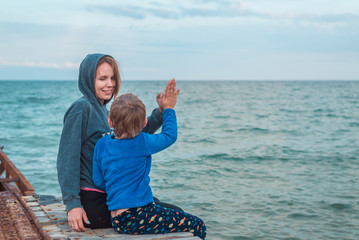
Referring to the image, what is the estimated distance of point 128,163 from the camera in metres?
3.05

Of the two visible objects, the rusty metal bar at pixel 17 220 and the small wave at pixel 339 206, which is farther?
the small wave at pixel 339 206

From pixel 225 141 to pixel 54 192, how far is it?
428 inches

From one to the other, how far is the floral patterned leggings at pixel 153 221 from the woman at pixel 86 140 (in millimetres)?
258

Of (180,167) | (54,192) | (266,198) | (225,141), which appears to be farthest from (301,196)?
(225,141)

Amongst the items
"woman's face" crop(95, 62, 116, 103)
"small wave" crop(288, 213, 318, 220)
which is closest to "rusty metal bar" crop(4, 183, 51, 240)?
"woman's face" crop(95, 62, 116, 103)

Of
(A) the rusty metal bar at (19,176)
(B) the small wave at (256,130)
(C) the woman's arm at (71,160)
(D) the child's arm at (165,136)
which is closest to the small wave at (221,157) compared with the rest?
(A) the rusty metal bar at (19,176)

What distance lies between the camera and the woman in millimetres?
3172

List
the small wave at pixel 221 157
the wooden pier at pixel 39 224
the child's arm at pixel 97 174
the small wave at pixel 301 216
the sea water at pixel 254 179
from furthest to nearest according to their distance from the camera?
the small wave at pixel 221 157 < the small wave at pixel 301 216 < the sea water at pixel 254 179 < the wooden pier at pixel 39 224 < the child's arm at pixel 97 174

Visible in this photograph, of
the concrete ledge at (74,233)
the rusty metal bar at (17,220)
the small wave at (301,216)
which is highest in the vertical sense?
the concrete ledge at (74,233)

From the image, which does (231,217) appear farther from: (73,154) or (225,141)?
(225,141)

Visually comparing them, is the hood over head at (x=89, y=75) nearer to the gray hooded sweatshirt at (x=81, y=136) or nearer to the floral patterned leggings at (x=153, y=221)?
the gray hooded sweatshirt at (x=81, y=136)

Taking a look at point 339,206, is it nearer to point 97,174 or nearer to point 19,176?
point 19,176

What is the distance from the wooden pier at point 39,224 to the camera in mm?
3266

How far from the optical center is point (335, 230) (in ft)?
23.9
